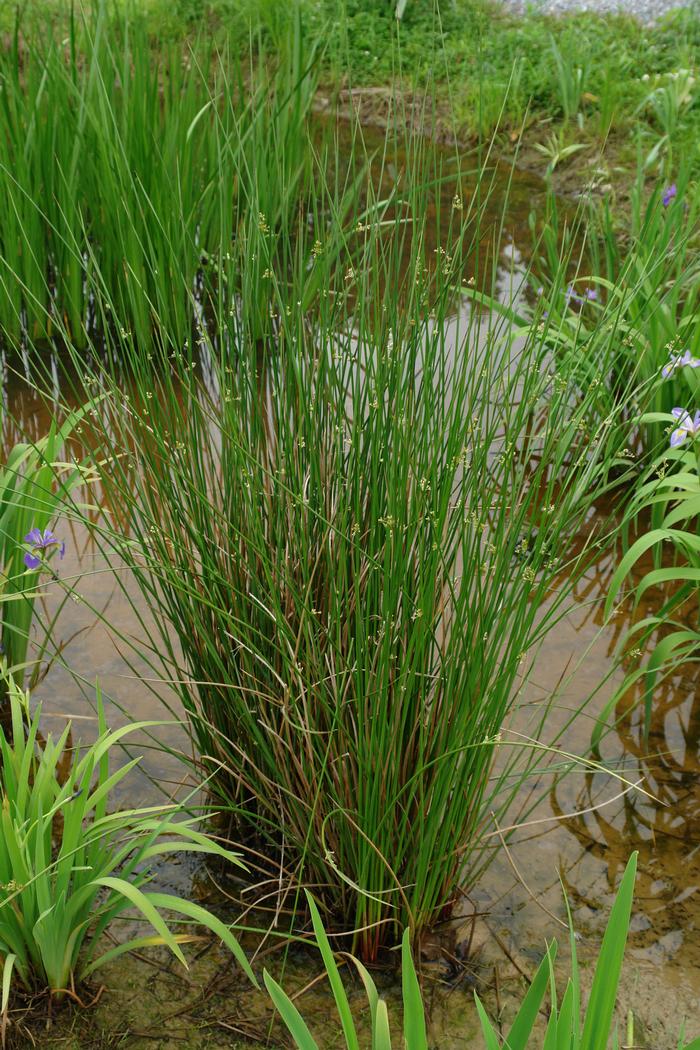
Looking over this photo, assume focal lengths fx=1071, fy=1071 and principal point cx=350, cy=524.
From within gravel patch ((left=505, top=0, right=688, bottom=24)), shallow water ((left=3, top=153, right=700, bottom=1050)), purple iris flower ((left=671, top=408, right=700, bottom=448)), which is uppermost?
gravel patch ((left=505, top=0, right=688, bottom=24))

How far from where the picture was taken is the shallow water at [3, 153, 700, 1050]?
5.13 ft

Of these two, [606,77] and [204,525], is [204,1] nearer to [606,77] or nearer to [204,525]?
[606,77]

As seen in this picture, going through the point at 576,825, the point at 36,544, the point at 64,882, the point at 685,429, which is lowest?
the point at 576,825

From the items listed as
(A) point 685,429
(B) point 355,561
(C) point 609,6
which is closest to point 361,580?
(B) point 355,561

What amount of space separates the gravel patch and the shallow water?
4.65 m

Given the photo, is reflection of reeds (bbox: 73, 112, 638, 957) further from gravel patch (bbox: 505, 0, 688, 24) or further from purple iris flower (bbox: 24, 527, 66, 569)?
gravel patch (bbox: 505, 0, 688, 24)

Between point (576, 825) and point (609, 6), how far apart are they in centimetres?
563

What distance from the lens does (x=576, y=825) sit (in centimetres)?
187

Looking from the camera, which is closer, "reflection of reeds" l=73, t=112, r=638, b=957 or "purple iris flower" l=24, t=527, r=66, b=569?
"reflection of reeds" l=73, t=112, r=638, b=957

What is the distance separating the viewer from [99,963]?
4.79 ft

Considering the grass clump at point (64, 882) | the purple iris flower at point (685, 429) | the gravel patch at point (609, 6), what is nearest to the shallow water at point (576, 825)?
the grass clump at point (64, 882)

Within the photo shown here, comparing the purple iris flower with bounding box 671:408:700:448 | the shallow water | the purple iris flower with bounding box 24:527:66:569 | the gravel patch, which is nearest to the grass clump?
the shallow water

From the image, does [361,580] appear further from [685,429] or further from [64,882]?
[685,429]

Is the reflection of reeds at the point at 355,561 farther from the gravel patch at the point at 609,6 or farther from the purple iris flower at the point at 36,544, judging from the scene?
the gravel patch at the point at 609,6
